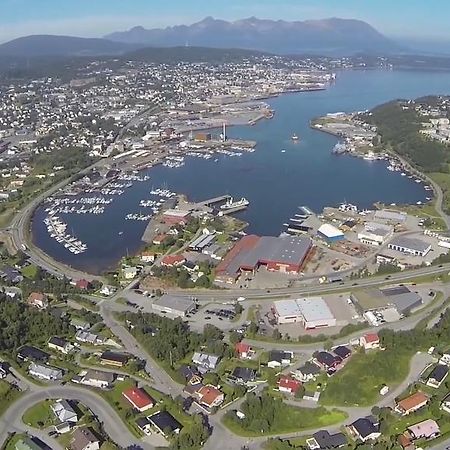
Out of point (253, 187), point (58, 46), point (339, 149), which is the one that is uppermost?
point (58, 46)

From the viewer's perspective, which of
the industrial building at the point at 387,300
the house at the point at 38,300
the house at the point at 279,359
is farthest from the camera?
the house at the point at 38,300

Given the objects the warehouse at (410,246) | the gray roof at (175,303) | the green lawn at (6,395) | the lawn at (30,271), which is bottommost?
the green lawn at (6,395)

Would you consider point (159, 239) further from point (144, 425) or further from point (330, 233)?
point (144, 425)

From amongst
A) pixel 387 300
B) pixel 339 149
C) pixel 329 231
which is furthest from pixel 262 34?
pixel 387 300

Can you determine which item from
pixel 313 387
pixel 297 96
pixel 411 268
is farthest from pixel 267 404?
pixel 297 96

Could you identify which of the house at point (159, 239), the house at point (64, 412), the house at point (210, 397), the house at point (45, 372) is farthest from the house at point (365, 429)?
the house at point (159, 239)

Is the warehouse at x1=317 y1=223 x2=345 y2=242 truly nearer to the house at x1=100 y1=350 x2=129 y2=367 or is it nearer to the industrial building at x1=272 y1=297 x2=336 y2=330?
the industrial building at x1=272 y1=297 x2=336 y2=330

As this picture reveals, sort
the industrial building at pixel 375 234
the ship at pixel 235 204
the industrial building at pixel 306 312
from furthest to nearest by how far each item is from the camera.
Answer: the ship at pixel 235 204 → the industrial building at pixel 375 234 → the industrial building at pixel 306 312

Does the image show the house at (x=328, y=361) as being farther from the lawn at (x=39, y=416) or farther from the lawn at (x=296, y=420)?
the lawn at (x=39, y=416)
